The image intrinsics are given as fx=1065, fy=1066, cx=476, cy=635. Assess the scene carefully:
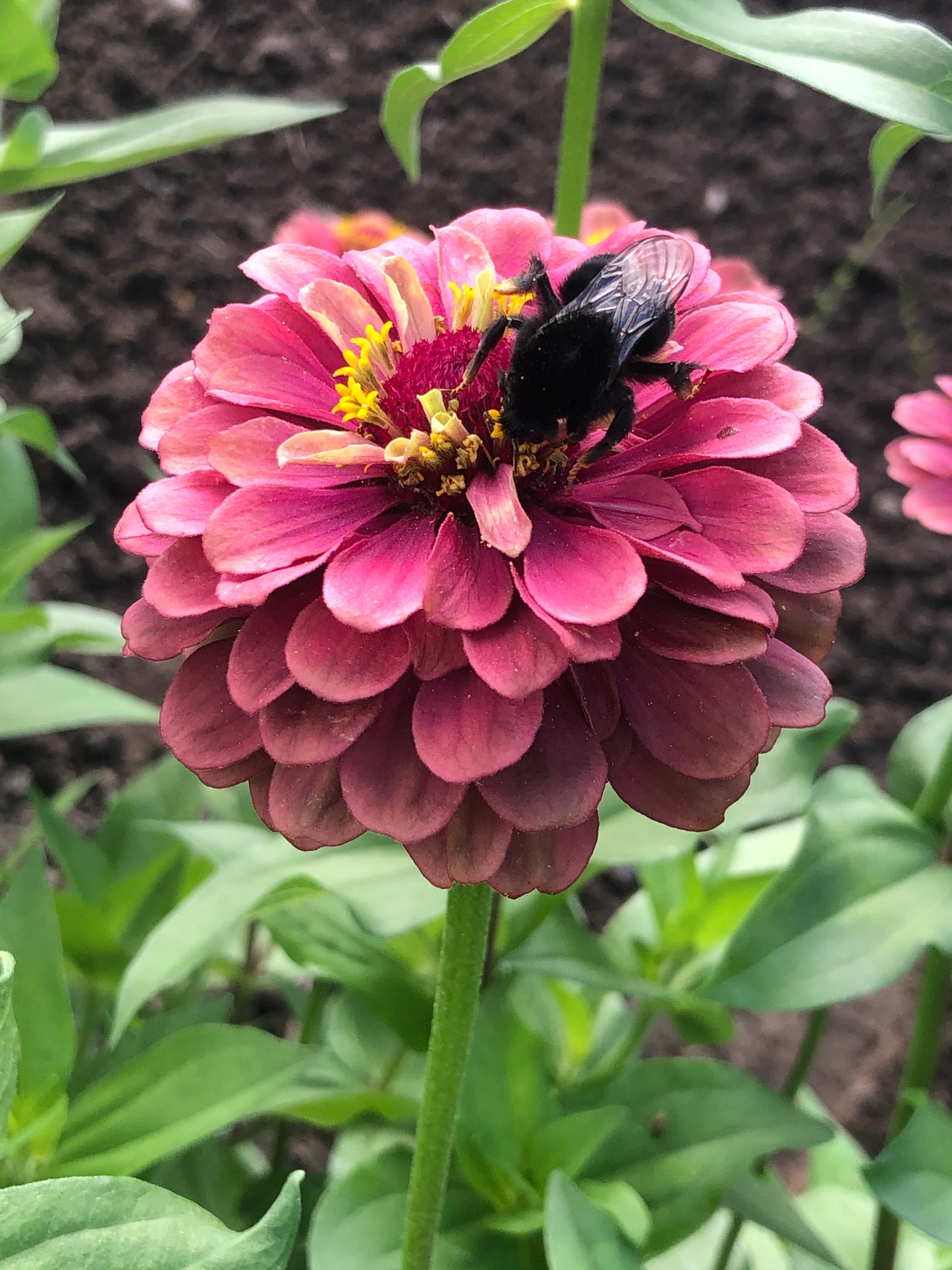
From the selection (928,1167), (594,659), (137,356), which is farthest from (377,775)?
(137,356)

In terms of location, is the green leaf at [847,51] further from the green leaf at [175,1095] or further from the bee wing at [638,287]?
the green leaf at [175,1095]

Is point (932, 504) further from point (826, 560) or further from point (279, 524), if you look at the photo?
point (279, 524)

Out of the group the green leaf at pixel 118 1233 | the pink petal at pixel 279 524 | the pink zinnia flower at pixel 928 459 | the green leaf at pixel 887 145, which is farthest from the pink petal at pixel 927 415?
the green leaf at pixel 118 1233

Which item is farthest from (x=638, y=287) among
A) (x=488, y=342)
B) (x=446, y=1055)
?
(x=446, y=1055)

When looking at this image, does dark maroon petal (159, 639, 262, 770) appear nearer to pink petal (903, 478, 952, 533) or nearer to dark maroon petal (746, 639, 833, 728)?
dark maroon petal (746, 639, 833, 728)

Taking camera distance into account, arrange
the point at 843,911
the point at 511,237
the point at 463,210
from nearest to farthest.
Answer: the point at 511,237 → the point at 843,911 → the point at 463,210

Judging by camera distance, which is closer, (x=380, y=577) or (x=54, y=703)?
(x=380, y=577)

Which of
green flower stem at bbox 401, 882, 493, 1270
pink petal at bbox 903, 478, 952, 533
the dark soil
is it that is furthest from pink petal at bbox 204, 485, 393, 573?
the dark soil
